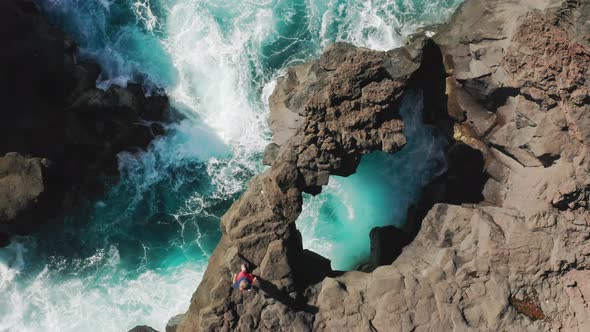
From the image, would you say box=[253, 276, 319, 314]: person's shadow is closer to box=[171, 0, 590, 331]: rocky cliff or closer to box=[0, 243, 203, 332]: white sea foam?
box=[171, 0, 590, 331]: rocky cliff

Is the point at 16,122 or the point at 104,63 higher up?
the point at 104,63

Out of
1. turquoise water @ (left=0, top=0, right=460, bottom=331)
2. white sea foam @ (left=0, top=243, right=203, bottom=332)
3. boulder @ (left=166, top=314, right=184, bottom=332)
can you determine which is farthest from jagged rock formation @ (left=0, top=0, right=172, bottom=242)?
boulder @ (left=166, top=314, right=184, bottom=332)

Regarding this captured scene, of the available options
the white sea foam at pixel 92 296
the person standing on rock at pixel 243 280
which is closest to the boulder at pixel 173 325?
the white sea foam at pixel 92 296

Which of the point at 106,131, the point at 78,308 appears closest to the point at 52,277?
the point at 78,308

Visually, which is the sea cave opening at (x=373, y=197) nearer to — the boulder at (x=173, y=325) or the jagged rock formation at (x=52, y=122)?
the boulder at (x=173, y=325)

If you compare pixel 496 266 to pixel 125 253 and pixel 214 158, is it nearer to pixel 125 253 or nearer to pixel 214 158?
pixel 214 158
